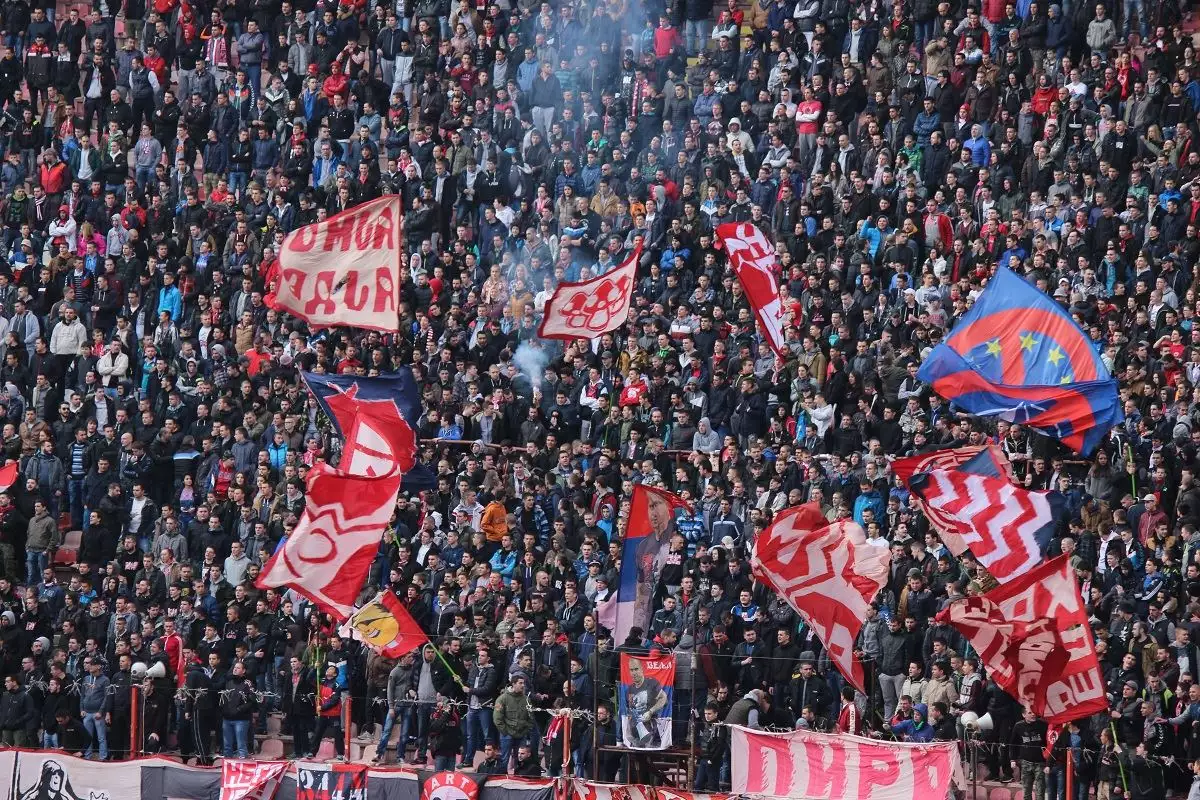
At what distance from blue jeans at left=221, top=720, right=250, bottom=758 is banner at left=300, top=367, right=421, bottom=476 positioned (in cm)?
303

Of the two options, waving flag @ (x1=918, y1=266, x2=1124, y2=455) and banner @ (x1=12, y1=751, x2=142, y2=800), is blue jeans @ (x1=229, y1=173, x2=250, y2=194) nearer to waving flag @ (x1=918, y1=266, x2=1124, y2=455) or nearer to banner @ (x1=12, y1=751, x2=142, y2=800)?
banner @ (x1=12, y1=751, x2=142, y2=800)

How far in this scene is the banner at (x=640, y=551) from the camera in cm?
2719

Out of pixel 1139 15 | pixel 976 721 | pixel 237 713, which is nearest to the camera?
pixel 976 721

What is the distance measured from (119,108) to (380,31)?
4130 mm

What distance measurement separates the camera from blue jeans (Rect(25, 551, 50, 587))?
32844 millimetres

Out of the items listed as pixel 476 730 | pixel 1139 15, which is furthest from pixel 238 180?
pixel 476 730

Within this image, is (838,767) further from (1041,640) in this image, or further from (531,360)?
(531,360)

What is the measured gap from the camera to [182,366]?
35406 mm

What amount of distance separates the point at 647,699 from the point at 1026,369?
5258 millimetres

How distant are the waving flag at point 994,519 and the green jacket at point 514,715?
15.1 feet

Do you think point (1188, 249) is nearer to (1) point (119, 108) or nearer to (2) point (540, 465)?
(2) point (540, 465)

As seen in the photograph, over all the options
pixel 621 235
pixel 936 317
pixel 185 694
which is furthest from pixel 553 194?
pixel 185 694

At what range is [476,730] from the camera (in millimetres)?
28250

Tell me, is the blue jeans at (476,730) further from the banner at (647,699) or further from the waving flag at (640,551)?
the banner at (647,699)
